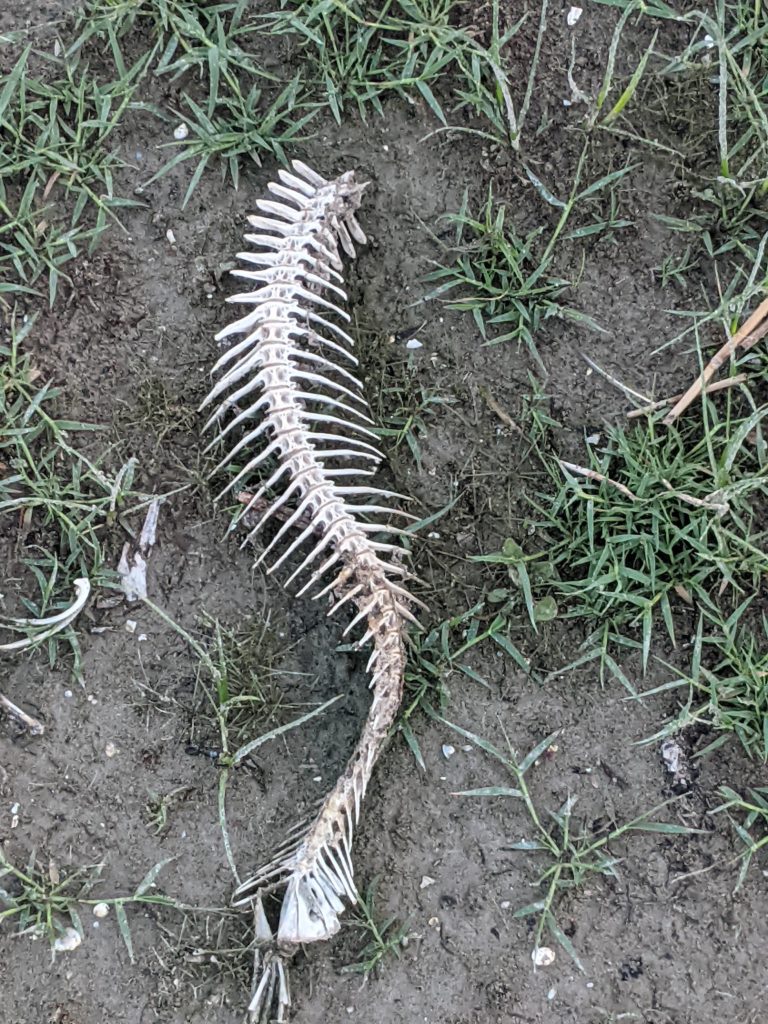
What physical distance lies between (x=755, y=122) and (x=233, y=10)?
1648 millimetres

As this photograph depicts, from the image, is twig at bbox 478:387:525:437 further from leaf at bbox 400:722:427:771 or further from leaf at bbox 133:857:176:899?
leaf at bbox 133:857:176:899

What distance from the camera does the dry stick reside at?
2764 millimetres

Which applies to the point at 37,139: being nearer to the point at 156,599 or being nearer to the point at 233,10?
the point at 233,10

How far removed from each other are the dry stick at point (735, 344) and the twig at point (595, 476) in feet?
0.95

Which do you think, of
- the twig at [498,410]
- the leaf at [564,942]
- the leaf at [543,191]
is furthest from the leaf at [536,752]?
the leaf at [543,191]

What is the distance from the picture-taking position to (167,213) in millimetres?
2928

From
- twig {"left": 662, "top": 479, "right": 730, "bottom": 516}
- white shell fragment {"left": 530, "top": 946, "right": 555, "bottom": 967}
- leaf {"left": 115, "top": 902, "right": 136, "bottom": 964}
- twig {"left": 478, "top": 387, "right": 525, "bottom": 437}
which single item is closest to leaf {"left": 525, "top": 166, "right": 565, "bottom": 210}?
twig {"left": 478, "top": 387, "right": 525, "bottom": 437}

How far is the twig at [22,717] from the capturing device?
283 centimetres

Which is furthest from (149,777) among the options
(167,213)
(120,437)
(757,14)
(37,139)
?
(757,14)

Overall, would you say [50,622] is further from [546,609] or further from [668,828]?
[668,828]

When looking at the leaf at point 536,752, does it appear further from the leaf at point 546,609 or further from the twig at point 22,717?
the twig at point 22,717

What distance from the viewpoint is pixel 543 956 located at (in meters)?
2.75

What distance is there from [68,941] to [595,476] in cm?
214

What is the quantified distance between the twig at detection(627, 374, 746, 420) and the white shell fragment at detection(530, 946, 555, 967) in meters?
1.62
